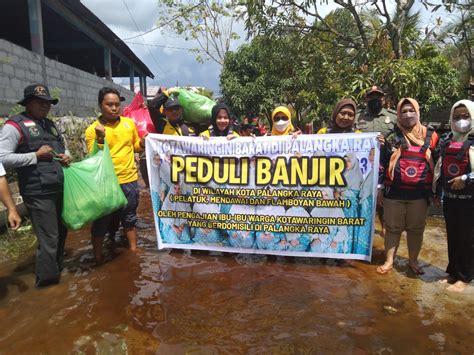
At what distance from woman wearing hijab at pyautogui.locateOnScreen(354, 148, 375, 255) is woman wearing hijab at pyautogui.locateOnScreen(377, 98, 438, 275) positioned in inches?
5.1

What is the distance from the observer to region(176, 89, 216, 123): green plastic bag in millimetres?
4746

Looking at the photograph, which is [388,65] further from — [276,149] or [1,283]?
[1,283]

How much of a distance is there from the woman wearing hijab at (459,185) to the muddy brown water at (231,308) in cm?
28

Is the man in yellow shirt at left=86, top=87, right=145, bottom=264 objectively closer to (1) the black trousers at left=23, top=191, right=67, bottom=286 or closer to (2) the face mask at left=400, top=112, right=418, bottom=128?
(1) the black trousers at left=23, top=191, right=67, bottom=286

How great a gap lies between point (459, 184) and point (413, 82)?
11.6 ft

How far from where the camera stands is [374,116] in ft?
13.9

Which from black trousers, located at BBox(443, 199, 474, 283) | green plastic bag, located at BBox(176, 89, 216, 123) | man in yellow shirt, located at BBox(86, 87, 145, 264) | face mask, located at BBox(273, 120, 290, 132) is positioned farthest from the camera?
green plastic bag, located at BBox(176, 89, 216, 123)

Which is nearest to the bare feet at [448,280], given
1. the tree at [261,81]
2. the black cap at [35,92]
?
the black cap at [35,92]

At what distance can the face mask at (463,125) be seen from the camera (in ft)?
9.57

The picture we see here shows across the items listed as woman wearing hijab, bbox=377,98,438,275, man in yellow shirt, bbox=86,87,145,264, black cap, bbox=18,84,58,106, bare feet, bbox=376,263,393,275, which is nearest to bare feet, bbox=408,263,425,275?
woman wearing hijab, bbox=377,98,438,275

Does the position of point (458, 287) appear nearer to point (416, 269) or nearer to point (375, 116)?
point (416, 269)

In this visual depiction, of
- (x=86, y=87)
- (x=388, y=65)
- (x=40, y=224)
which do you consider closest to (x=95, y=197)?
(x=40, y=224)

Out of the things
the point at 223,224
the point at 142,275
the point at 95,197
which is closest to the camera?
the point at 95,197

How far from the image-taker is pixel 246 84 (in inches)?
634
